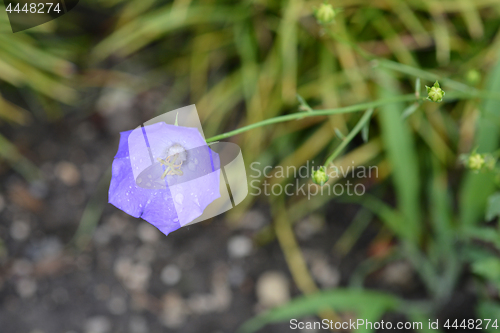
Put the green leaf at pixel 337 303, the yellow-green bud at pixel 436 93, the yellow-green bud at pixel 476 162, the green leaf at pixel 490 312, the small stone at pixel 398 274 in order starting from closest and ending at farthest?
the yellow-green bud at pixel 436 93
the yellow-green bud at pixel 476 162
the green leaf at pixel 490 312
the green leaf at pixel 337 303
the small stone at pixel 398 274

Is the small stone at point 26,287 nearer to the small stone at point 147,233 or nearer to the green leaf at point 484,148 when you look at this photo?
the small stone at point 147,233

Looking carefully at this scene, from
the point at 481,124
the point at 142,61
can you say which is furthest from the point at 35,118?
the point at 481,124

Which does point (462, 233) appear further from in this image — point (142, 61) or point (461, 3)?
point (142, 61)

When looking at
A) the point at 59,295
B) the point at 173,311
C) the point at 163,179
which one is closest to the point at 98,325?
the point at 59,295

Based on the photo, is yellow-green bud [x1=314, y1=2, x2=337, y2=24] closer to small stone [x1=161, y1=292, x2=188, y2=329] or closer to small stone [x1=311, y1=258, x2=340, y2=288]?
small stone [x1=311, y1=258, x2=340, y2=288]

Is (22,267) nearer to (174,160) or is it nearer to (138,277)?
(138,277)

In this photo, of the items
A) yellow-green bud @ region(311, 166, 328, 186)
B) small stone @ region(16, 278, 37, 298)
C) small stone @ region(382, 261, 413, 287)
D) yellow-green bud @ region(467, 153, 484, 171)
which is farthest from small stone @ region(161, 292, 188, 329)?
yellow-green bud @ region(467, 153, 484, 171)

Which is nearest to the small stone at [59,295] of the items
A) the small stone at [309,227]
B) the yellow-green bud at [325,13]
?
the small stone at [309,227]
